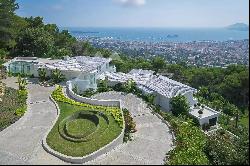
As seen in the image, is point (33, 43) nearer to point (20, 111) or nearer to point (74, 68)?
point (74, 68)

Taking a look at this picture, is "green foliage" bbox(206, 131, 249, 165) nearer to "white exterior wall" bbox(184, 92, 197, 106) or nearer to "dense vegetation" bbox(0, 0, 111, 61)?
"white exterior wall" bbox(184, 92, 197, 106)

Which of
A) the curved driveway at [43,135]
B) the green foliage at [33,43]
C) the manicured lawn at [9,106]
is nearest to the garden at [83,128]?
the curved driveway at [43,135]

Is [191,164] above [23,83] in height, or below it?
below

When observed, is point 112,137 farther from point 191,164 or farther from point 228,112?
point 228,112

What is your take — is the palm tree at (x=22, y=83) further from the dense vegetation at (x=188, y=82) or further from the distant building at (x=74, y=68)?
the distant building at (x=74, y=68)

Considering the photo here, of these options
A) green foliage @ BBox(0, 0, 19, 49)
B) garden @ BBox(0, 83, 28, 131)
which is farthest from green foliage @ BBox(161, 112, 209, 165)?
green foliage @ BBox(0, 0, 19, 49)

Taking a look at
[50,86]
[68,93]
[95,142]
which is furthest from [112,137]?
[50,86]
